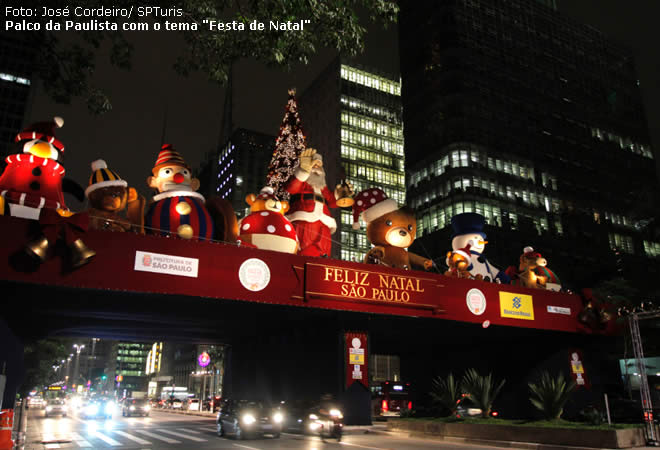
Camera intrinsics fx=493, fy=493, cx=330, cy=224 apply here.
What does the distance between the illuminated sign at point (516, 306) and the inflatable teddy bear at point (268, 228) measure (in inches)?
387

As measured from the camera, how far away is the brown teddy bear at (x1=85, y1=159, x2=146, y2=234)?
54.4 feet

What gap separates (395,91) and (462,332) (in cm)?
8238

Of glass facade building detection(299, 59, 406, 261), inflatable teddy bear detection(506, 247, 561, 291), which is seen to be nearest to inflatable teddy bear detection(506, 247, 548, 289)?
inflatable teddy bear detection(506, 247, 561, 291)

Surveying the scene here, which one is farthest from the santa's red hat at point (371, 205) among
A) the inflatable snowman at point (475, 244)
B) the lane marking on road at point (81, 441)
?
the lane marking on road at point (81, 441)

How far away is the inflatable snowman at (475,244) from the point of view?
76.9ft

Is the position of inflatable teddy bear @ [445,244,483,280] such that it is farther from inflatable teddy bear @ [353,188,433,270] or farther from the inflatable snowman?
inflatable teddy bear @ [353,188,433,270]

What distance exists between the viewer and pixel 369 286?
Result: 62.5ft

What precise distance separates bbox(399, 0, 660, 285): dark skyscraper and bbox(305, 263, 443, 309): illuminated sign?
51.7 metres

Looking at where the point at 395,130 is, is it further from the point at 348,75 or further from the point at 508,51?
the point at 508,51

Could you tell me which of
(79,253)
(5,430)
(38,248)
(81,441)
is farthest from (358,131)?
(5,430)

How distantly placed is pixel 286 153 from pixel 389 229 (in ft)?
23.7

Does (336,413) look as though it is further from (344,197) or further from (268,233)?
(344,197)

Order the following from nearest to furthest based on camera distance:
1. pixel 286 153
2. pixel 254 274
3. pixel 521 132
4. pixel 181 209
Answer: pixel 254 274, pixel 181 209, pixel 286 153, pixel 521 132

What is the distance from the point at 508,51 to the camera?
3312 inches
